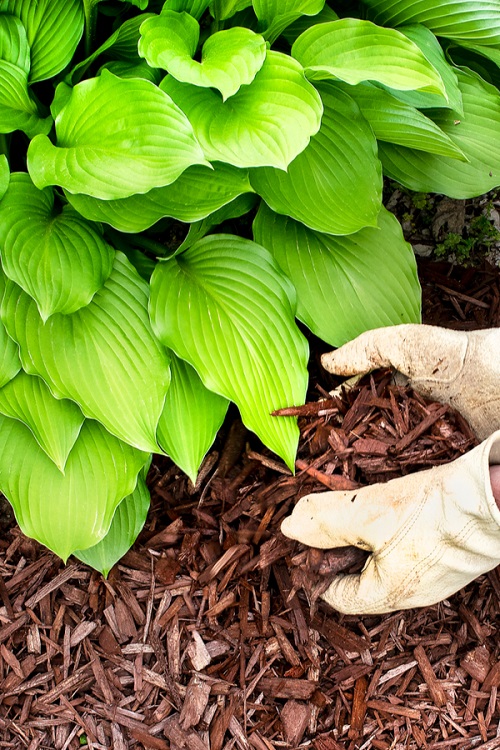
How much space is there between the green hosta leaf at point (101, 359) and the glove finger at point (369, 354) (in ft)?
1.33

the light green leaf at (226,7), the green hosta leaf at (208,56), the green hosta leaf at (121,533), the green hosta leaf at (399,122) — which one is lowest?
the green hosta leaf at (121,533)

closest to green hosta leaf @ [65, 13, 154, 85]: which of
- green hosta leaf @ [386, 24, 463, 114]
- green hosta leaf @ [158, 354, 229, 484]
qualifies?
green hosta leaf @ [386, 24, 463, 114]

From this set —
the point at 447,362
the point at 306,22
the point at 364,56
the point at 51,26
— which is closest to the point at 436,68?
the point at 364,56

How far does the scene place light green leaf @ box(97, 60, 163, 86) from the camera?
1.62 metres

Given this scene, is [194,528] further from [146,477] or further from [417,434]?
[417,434]

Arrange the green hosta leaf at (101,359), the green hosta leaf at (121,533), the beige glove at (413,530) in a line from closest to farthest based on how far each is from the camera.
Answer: the beige glove at (413,530) → the green hosta leaf at (101,359) → the green hosta leaf at (121,533)

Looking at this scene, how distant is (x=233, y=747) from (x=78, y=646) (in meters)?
0.46

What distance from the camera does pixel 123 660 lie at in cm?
180

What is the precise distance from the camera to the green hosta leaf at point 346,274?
176 centimetres

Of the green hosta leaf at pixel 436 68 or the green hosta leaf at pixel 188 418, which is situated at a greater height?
the green hosta leaf at pixel 436 68

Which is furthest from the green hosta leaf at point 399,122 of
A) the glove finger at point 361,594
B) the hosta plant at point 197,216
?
the glove finger at point 361,594

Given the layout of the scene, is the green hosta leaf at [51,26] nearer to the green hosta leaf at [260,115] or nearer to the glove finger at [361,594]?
the green hosta leaf at [260,115]

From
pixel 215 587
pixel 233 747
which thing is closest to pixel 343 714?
pixel 233 747

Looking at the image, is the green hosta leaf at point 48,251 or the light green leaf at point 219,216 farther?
the light green leaf at point 219,216
